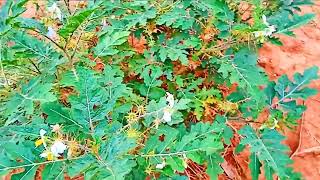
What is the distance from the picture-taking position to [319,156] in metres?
2.35

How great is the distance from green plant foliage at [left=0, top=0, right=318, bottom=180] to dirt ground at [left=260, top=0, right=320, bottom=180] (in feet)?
1.24

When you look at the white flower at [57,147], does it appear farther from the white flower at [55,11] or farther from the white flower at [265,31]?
the white flower at [265,31]

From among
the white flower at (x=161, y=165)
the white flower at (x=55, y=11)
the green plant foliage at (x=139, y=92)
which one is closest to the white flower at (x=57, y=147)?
the green plant foliage at (x=139, y=92)

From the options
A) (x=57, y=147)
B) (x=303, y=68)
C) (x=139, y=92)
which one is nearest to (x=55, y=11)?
(x=139, y=92)

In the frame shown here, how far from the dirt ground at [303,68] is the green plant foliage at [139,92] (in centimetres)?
38

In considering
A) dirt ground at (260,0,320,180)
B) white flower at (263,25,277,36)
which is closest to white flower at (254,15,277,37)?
white flower at (263,25,277,36)

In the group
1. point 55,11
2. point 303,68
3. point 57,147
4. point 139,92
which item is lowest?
point 303,68

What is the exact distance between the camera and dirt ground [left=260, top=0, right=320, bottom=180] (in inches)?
91.7

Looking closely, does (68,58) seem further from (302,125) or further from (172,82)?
(302,125)

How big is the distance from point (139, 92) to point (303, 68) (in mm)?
1018

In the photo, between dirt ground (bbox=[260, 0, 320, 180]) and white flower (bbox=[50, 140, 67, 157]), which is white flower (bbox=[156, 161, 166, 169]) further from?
dirt ground (bbox=[260, 0, 320, 180])

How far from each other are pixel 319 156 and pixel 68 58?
4.23ft

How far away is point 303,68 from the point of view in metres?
2.63

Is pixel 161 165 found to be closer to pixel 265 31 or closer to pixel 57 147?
pixel 57 147
